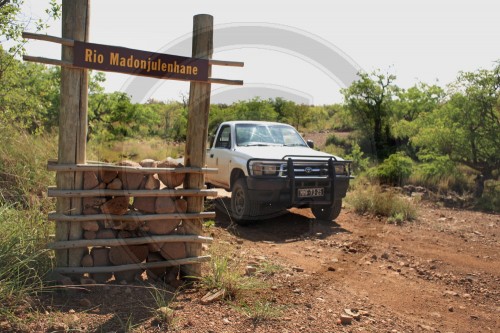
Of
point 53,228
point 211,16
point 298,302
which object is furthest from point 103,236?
point 211,16

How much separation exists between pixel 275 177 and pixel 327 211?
150 centimetres

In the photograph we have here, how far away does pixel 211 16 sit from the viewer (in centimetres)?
489

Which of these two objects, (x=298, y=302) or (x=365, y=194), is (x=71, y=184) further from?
(x=365, y=194)

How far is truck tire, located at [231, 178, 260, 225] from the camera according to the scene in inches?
304

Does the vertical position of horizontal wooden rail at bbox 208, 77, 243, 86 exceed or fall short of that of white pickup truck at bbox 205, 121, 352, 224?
it exceeds it

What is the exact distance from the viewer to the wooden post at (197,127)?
4887 mm

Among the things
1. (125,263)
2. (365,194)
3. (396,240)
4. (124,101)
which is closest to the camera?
(125,263)

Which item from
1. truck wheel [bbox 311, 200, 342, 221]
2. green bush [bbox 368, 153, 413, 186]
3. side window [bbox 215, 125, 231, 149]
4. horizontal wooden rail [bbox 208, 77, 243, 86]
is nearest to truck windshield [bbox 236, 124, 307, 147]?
side window [bbox 215, 125, 231, 149]

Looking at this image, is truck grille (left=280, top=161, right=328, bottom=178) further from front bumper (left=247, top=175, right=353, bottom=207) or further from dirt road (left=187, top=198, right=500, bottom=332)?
dirt road (left=187, top=198, right=500, bottom=332)

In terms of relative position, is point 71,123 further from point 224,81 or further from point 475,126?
point 475,126

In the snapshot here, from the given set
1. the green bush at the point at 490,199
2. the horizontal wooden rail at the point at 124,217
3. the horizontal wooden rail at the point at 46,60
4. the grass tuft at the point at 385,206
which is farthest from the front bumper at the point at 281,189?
the green bush at the point at 490,199

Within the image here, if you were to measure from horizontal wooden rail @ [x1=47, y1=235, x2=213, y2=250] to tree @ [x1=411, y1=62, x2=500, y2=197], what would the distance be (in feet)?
32.6

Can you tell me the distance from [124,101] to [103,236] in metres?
17.7

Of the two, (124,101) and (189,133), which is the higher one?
(124,101)
